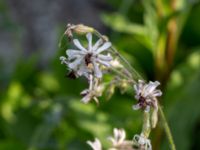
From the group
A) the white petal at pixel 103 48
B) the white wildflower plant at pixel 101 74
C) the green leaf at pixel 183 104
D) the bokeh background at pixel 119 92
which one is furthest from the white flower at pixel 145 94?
the green leaf at pixel 183 104

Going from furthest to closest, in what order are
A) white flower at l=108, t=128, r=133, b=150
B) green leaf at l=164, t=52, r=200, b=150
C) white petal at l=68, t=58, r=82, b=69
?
green leaf at l=164, t=52, r=200, b=150, white flower at l=108, t=128, r=133, b=150, white petal at l=68, t=58, r=82, b=69

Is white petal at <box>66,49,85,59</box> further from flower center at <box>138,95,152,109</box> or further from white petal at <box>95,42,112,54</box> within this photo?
flower center at <box>138,95,152,109</box>

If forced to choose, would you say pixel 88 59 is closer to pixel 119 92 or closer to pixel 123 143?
pixel 123 143

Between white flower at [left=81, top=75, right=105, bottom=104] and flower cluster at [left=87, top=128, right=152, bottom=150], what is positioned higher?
white flower at [left=81, top=75, right=105, bottom=104]

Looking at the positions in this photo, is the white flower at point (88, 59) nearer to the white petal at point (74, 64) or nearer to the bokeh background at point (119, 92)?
the white petal at point (74, 64)

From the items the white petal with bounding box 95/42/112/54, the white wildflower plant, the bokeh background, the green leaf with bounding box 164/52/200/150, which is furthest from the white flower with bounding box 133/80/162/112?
the green leaf with bounding box 164/52/200/150

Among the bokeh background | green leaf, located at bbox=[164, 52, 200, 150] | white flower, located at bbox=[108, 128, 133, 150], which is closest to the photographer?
white flower, located at bbox=[108, 128, 133, 150]

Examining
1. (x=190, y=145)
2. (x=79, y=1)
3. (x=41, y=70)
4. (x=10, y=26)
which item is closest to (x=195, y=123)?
(x=190, y=145)
